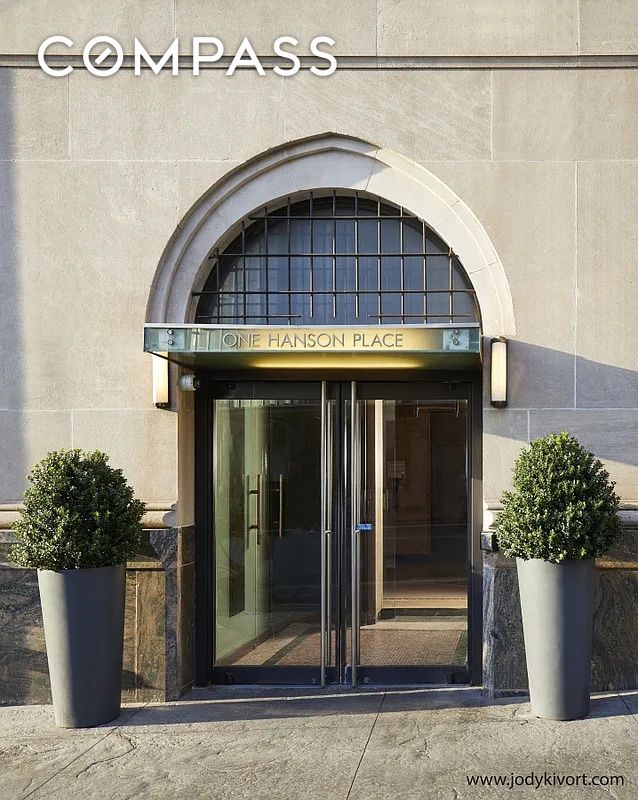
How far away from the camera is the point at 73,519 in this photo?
7090mm

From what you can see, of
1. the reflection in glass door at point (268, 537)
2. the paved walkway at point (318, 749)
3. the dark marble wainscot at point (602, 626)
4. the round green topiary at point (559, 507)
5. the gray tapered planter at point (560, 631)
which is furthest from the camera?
the reflection in glass door at point (268, 537)

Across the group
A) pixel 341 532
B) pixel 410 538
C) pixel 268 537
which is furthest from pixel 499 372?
pixel 268 537

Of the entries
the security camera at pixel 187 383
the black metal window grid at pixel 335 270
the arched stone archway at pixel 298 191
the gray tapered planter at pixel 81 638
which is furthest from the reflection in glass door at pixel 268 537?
the gray tapered planter at pixel 81 638

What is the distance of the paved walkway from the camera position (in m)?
5.94

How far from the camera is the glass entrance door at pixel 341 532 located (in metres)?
8.34

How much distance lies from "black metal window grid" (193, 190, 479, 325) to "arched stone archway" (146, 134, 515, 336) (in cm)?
17

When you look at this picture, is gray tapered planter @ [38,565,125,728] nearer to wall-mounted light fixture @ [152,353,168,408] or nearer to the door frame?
the door frame

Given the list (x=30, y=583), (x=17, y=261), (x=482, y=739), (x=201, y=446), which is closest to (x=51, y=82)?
(x=17, y=261)

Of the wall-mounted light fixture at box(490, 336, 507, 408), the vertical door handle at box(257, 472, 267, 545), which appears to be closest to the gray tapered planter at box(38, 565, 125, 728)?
the vertical door handle at box(257, 472, 267, 545)

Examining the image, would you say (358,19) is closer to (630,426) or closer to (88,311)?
(88,311)

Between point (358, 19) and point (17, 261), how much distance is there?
3344mm

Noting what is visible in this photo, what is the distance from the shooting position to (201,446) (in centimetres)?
849

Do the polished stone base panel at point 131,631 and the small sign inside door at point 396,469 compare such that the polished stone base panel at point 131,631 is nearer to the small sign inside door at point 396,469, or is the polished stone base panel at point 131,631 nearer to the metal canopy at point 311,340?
the metal canopy at point 311,340

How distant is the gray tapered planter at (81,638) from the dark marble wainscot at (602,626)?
287cm
